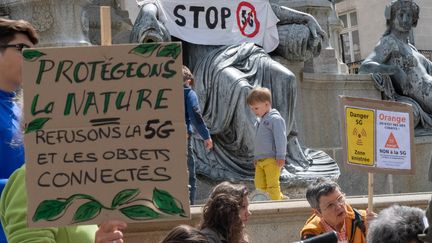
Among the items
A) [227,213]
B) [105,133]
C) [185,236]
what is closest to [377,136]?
[227,213]

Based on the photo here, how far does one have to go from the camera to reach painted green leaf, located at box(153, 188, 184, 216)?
3279mm

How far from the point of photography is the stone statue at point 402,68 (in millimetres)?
11656

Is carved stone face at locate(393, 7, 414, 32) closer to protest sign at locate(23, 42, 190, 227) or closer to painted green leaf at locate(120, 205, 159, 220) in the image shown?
protest sign at locate(23, 42, 190, 227)

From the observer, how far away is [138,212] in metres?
3.26

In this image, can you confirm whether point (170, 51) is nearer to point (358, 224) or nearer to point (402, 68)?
point (358, 224)

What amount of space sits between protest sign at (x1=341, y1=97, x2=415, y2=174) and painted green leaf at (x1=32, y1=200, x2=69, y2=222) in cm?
284

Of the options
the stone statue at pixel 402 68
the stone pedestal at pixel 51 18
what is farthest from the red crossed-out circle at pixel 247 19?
the stone pedestal at pixel 51 18

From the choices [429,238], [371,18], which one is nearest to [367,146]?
[429,238]

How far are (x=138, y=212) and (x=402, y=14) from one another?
362 inches

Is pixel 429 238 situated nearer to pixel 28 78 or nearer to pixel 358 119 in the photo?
pixel 28 78

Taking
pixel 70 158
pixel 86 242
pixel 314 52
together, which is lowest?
pixel 86 242

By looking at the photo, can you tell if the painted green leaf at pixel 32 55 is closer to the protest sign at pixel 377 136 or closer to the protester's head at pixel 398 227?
the protester's head at pixel 398 227

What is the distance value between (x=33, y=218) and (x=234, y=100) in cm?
645

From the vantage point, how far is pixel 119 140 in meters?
3.35
